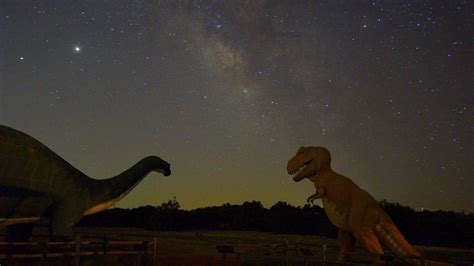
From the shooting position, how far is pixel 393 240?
13.3m

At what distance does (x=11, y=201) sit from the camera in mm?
12938

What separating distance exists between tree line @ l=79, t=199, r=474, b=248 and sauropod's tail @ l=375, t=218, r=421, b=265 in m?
21.8

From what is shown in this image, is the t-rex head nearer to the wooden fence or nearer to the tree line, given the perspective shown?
the wooden fence

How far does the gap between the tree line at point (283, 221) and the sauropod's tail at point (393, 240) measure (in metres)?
21.8

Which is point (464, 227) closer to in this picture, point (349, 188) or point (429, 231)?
point (429, 231)

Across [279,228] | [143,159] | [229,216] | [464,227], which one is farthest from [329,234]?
[143,159]

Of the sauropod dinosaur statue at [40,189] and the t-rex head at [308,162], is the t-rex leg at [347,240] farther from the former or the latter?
the sauropod dinosaur statue at [40,189]

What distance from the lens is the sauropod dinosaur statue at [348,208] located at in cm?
1333

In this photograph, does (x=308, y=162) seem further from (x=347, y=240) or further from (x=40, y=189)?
(x=40, y=189)

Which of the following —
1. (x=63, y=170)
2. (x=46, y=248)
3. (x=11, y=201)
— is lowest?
(x=46, y=248)

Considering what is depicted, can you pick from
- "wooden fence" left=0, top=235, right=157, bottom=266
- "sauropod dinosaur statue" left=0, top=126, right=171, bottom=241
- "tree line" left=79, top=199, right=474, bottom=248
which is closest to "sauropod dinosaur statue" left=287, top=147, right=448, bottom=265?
"wooden fence" left=0, top=235, right=157, bottom=266

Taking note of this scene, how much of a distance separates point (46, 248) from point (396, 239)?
8.31m

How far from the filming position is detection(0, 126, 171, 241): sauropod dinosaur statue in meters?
12.6

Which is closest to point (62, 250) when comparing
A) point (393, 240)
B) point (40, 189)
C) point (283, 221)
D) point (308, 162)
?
point (40, 189)
